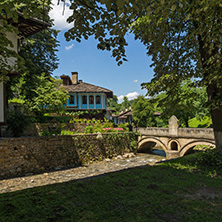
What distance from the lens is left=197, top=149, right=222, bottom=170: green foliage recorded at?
676 centimetres

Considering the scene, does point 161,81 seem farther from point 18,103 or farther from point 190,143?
point 190,143

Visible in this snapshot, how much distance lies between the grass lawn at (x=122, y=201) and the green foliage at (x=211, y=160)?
137cm

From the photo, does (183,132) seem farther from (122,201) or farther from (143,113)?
(122,201)

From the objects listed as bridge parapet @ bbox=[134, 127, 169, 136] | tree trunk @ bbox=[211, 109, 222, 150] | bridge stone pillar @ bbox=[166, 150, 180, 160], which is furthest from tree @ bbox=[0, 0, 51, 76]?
bridge parapet @ bbox=[134, 127, 169, 136]

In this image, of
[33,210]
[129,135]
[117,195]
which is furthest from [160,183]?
[129,135]

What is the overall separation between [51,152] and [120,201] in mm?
11198

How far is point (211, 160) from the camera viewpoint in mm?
6977

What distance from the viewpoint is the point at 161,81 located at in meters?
7.15

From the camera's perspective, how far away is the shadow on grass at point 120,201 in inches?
124

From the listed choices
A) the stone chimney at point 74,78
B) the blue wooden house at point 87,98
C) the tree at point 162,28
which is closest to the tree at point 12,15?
the tree at point 162,28

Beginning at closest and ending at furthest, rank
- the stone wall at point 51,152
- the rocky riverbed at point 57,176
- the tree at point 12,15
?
the tree at point 12,15
the rocky riverbed at point 57,176
the stone wall at point 51,152

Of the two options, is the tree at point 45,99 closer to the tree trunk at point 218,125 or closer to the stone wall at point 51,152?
the stone wall at point 51,152

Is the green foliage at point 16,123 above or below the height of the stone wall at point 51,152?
above

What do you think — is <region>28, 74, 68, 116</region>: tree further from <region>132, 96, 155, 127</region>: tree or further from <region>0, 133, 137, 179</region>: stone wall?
<region>132, 96, 155, 127</region>: tree
